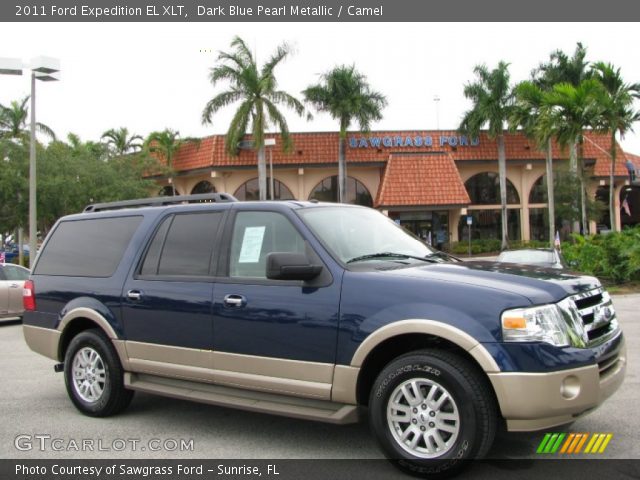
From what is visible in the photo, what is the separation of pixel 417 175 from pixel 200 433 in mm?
35471

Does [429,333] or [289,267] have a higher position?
[289,267]

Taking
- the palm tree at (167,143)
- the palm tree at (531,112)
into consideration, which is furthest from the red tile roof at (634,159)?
the palm tree at (167,143)

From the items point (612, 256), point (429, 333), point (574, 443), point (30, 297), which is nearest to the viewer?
point (429, 333)

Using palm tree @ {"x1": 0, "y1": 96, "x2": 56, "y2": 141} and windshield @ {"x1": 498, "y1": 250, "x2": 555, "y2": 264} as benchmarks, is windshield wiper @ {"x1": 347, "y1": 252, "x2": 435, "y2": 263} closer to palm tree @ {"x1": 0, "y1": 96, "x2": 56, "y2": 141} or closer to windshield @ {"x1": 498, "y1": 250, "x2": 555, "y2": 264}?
windshield @ {"x1": 498, "y1": 250, "x2": 555, "y2": 264}

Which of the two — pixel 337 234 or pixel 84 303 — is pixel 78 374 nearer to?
pixel 84 303

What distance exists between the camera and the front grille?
13.8 ft

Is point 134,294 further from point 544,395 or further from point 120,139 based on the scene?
point 120,139

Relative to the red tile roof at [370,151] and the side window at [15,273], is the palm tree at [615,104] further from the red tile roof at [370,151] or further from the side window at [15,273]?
the side window at [15,273]

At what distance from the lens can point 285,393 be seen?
15.2ft

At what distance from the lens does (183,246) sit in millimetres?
5484

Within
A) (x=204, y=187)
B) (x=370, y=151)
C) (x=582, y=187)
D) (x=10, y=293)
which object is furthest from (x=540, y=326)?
(x=204, y=187)

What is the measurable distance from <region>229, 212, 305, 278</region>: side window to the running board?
0.94 metres

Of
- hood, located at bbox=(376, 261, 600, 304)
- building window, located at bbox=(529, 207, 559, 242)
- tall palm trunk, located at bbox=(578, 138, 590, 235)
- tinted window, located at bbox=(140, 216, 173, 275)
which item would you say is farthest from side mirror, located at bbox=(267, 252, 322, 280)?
building window, located at bbox=(529, 207, 559, 242)
